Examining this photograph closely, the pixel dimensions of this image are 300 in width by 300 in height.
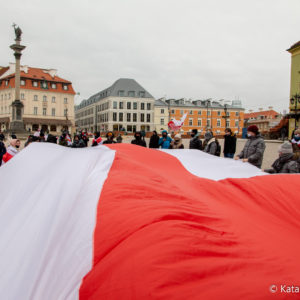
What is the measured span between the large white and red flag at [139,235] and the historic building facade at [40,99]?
65.9 metres

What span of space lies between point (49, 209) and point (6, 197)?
66cm

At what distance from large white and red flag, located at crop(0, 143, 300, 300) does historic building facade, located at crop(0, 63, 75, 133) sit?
216 feet

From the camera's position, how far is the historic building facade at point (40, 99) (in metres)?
66.8

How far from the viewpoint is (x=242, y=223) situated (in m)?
1.89

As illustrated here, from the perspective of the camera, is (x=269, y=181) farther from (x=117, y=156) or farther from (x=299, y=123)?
(x=299, y=123)

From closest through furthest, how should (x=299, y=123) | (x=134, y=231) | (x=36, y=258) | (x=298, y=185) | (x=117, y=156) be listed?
(x=134, y=231)
(x=36, y=258)
(x=298, y=185)
(x=117, y=156)
(x=299, y=123)

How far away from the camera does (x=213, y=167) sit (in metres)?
4.39

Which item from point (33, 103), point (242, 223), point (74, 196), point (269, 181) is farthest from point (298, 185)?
point (33, 103)

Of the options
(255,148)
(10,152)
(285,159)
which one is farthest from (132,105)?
(285,159)

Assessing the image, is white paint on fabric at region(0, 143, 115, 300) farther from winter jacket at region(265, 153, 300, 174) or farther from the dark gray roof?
the dark gray roof

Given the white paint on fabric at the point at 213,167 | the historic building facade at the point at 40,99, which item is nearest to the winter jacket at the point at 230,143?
the white paint on fabric at the point at 213,167

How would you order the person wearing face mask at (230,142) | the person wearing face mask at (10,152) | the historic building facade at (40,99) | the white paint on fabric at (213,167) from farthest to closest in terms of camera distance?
1. the historic building facade at (40,99)
2. the person wearing face mask at (230,142)
3. the person wearing face mask at (10,152)
4. the white paint on fabric at (213,167)

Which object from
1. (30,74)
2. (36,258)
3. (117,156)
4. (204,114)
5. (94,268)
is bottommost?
(36,258)

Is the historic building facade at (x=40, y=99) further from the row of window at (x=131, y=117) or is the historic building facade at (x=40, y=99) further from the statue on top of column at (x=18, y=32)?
the statue on top of column at (x=18, y=32)
